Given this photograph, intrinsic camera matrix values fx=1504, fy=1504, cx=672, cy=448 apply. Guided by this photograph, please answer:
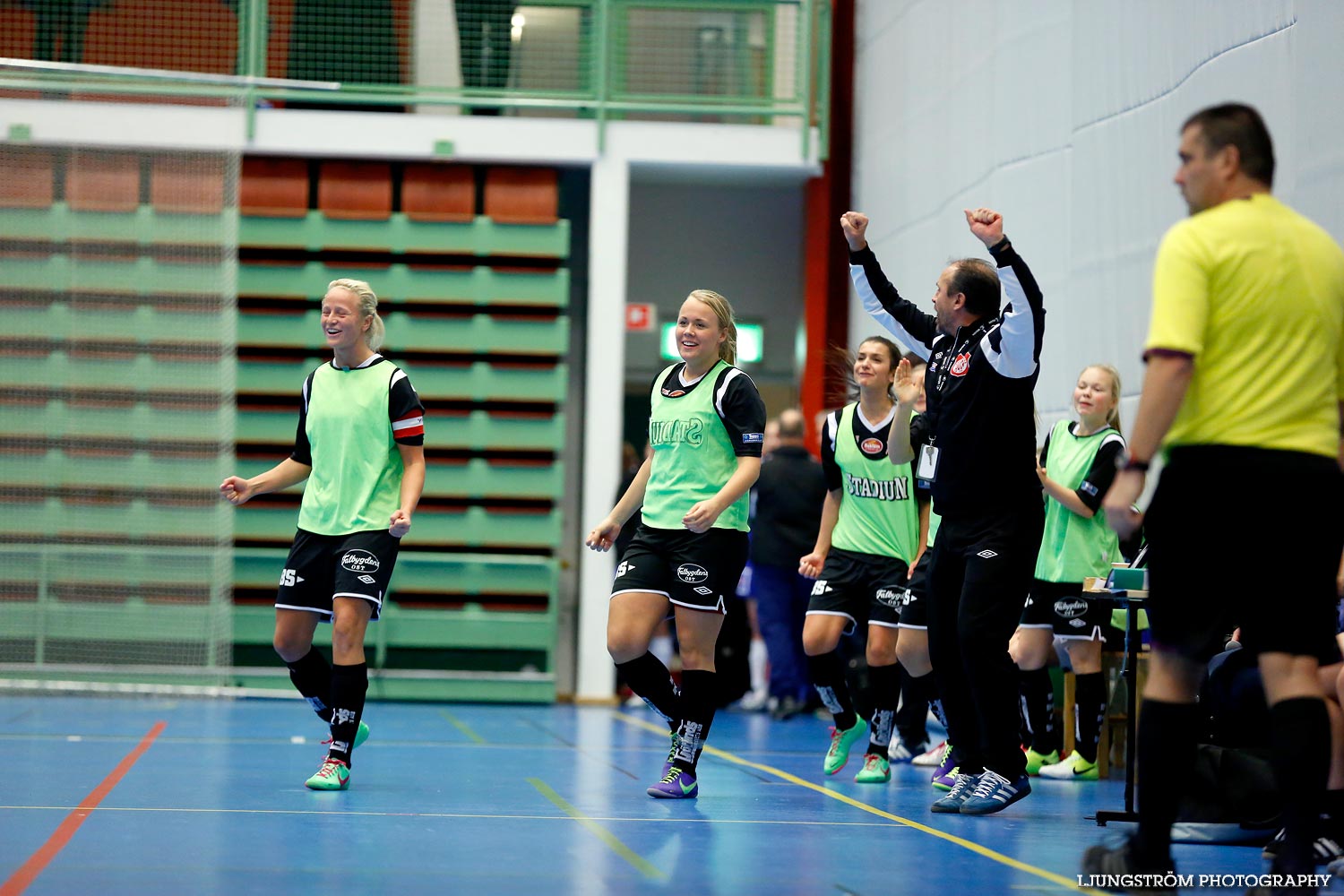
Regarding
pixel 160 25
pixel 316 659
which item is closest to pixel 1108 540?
pixel 316 659

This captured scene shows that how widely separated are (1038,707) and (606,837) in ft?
11.0

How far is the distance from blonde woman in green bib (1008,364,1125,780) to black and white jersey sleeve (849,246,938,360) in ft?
4.44

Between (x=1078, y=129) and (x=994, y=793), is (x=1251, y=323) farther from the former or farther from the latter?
(x=1078, y=129)

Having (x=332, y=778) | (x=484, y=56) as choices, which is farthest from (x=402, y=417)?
(x=484, y=56)

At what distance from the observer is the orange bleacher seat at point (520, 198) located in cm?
1148

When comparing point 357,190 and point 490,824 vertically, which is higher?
point 357,190

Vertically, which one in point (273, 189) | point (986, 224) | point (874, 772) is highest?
point (273, 189)

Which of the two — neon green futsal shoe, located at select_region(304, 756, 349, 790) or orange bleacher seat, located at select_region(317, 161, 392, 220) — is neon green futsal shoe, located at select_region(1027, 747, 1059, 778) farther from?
orange bleacher seat, located at select_region(317, 161, 392, 220)

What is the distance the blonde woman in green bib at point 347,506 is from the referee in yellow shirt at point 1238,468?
9.45 feet

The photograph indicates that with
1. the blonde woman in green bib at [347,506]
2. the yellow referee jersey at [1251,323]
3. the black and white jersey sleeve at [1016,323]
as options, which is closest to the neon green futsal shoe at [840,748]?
the blonde woman in green bib at [347,506]

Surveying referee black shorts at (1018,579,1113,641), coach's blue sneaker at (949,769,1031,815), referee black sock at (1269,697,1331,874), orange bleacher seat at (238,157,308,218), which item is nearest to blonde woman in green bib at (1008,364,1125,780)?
referee black shorts at (1018,579,1113,641)

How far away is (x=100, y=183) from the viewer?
10.9m

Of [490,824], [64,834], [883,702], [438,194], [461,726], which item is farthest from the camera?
[438,194]

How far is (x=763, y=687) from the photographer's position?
11.4m
